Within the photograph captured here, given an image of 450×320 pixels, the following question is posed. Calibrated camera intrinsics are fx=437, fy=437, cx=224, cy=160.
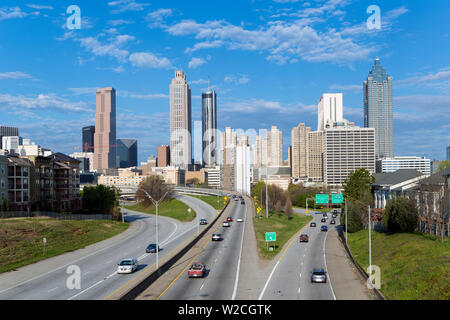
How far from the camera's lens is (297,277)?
40.1 metres

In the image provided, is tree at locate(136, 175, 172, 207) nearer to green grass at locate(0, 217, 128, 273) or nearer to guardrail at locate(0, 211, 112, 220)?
guardrail at locate(0, 211, 112, 220)

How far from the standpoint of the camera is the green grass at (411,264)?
31752 mm

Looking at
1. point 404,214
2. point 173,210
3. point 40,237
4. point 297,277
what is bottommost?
point 173,210

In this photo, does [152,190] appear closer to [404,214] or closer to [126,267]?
[404,214]

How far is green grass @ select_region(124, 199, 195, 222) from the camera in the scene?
112438mm

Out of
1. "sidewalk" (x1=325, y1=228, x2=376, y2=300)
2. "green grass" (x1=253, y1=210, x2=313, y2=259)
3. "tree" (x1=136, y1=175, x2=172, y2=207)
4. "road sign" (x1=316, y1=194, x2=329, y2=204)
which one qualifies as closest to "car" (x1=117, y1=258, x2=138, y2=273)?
"green grass" (x1=253, y1=210, x2=313, y2=259)

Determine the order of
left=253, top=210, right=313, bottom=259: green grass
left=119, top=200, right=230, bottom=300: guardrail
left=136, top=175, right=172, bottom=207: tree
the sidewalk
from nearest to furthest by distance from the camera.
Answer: left=119, top=200, right=230, bottom=300: guardrail
the sidewalk
left=253, top=210, right=313, bottom=259: green grass
left=136, top=175, right=172, bottom=207: tree

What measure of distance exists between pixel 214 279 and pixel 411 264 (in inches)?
708

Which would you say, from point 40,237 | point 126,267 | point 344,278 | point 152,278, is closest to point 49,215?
point 40,237

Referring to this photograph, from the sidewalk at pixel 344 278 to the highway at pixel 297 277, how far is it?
629mm

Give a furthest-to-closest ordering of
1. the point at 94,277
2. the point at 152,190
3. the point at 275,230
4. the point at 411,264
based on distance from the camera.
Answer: the point at 152,190, the point at 275,230, the point at 411,264, the point at 94,277

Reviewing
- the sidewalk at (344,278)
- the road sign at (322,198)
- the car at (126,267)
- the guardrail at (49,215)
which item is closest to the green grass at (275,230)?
the sidewalk at (344,278)

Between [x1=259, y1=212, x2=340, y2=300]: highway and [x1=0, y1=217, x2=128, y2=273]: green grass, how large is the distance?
26996mm

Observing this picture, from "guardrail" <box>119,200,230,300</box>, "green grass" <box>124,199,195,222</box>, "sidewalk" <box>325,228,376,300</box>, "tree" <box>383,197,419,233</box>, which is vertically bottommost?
"green grass" <box>124,199,195,222</box>
